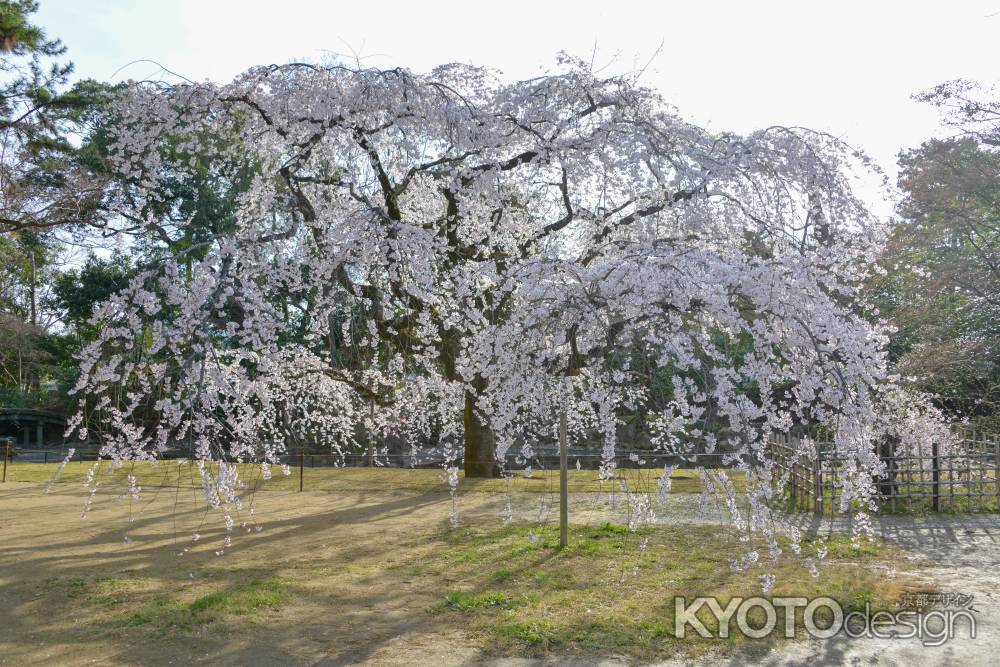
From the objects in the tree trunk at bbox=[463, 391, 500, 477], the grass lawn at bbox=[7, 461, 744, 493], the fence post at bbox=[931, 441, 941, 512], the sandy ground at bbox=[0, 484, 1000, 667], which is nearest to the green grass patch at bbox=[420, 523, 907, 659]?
the sandy ground at bbox=[0, 484, 1000, 667]

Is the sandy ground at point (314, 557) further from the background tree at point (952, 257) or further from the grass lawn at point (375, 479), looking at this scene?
the background tree at point (952, 257)

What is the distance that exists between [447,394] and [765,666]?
5.91 metres

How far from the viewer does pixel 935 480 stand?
11344 mm

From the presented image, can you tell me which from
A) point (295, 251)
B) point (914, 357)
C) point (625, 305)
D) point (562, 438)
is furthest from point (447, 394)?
point (914, 357)

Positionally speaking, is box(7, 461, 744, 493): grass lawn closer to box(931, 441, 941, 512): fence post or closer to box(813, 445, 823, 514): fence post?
box(813, 445, 823, 514): fence post

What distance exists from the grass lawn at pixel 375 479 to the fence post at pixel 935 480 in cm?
297

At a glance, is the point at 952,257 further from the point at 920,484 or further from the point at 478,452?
the point at 478,452

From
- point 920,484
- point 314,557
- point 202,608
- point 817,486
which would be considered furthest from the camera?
point 920,484

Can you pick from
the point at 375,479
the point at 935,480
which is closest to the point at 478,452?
the point at 375,479

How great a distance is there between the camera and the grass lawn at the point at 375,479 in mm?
14133

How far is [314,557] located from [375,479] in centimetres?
740

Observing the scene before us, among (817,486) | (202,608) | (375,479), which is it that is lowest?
(202,608)

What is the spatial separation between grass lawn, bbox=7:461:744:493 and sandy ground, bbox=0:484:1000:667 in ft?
2.96

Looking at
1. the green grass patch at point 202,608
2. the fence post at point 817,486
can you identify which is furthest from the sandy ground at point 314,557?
the fence post at point 817,486
